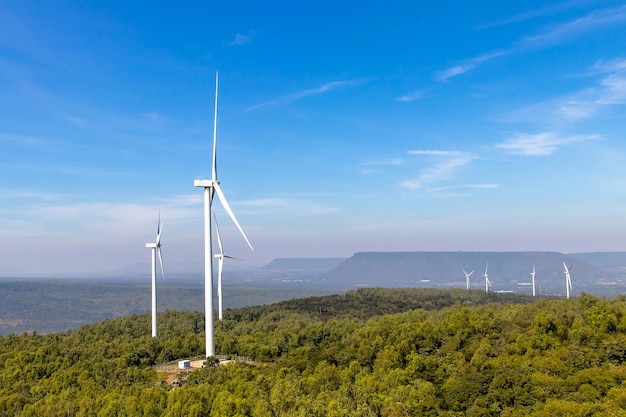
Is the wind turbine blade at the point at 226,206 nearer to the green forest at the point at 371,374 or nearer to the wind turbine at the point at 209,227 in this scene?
the wind turbine at the point at 209,227

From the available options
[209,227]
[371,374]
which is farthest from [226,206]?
[371,374]

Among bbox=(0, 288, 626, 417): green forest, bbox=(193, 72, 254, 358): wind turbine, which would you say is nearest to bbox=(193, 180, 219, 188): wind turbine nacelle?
bbox=(193, 72, 254, 358): wind turbine

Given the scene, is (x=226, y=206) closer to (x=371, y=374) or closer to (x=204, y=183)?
(x=204, y=183)

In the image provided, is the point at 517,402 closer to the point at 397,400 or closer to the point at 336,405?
the point at 397,400

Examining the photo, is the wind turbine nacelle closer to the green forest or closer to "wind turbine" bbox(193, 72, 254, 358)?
"wind turbine" bbox(193, 72, 254, 358)

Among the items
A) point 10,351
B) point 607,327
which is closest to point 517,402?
point 607,327

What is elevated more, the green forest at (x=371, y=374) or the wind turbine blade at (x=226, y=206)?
the wind turbine blade at (x=226, y=206)

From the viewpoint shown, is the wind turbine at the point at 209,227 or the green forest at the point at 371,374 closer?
the green forest at the point at 371,374

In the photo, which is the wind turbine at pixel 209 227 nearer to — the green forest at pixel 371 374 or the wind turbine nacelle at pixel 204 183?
the wind turbine nacelle at pixel 204 183

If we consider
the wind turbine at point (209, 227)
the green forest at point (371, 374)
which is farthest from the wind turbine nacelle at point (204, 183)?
the green forest at point (371, 374)
